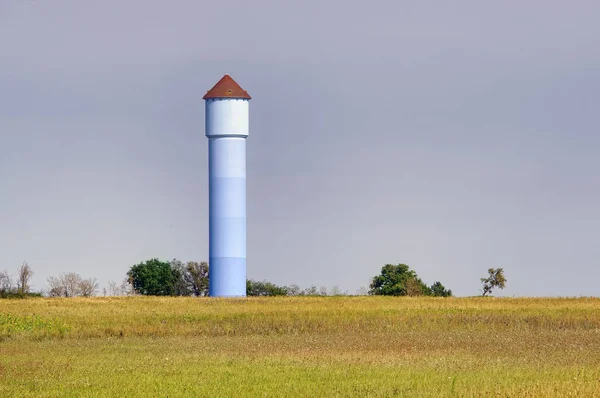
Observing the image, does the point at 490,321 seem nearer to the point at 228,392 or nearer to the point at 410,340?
the point at 410,340

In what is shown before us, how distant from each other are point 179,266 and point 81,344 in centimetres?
7489

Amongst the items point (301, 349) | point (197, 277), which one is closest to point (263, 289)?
point (197, 277)

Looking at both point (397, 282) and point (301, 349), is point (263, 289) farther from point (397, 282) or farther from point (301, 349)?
point (301, 349)

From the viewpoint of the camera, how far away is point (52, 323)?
56.6 meters

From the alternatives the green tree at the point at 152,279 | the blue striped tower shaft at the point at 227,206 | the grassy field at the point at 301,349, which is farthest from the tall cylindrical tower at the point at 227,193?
the green tree at the point at 152,279

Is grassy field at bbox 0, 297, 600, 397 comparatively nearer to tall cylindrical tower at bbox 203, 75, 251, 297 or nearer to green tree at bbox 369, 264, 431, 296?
tall cylindrical tower at bbox 203, 75, 251, 297

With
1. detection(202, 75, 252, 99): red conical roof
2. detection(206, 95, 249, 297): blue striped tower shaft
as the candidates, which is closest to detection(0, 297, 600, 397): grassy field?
detection(206, 95, 249, 297): blue striped tower shaft

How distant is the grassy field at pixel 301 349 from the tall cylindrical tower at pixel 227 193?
38.6ft

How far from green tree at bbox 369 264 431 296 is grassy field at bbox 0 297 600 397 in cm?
3270

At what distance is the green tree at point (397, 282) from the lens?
361 ft

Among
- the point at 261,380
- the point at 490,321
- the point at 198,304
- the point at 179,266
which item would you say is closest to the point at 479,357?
the point at 261,380

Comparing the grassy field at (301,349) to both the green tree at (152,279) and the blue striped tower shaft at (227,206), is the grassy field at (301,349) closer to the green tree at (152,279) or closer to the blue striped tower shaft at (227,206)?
the blue striped tower shaft at (227,206)

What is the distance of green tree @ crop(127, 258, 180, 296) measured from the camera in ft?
370

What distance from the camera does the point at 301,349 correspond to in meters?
41.8
